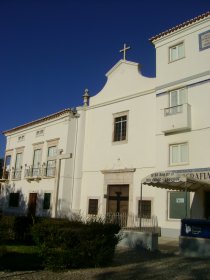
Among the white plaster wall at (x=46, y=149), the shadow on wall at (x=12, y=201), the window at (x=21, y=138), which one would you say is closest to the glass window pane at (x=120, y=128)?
the white plaster wall at (x=46, y=149)

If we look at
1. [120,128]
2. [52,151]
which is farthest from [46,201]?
[120,128]

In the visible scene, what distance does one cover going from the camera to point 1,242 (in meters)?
9.24

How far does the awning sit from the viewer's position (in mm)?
14078

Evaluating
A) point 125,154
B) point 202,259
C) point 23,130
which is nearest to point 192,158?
point 125,154

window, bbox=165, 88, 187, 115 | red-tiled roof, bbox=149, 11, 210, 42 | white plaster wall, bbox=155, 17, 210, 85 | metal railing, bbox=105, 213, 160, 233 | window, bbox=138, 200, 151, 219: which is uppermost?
red-tiled roof, bbox=149, 11, 210, 42

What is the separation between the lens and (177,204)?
1714 centimetres

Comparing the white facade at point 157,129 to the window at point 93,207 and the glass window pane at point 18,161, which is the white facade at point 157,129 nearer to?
the window at point 93,207

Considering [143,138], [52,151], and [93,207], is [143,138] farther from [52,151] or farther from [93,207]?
[52,151]

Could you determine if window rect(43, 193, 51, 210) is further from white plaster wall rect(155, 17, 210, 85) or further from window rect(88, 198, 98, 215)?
white plaster wall rect(155, 17, 210, 85)

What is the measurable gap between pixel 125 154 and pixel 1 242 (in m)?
12.4

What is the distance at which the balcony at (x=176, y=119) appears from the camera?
1727 centimetres

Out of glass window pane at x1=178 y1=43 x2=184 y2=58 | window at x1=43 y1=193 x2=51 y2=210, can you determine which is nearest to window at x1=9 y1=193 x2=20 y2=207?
window at x1=43 y1=193 x2=51 y2=210

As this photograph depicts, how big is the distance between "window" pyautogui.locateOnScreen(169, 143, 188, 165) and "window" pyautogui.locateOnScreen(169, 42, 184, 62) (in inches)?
205

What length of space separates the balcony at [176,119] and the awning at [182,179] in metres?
2.32
